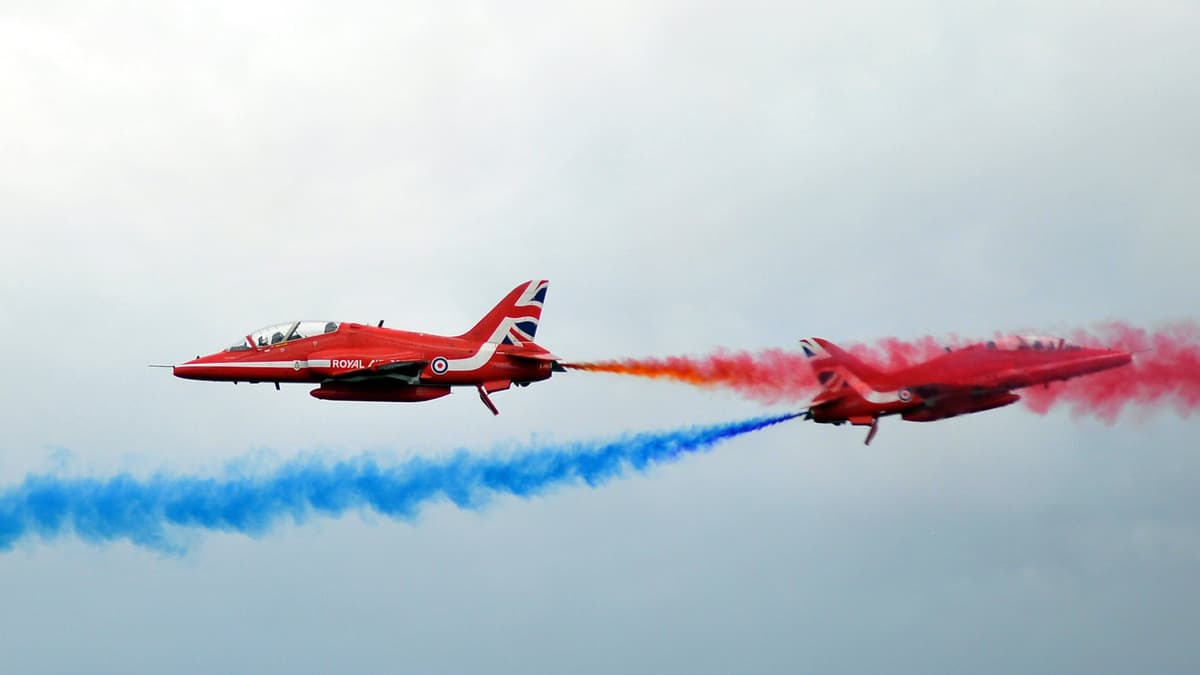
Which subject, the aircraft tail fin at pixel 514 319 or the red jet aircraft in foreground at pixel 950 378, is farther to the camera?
the aircraft tail fin at pixel 514 319

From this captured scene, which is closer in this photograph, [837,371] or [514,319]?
[837,371]

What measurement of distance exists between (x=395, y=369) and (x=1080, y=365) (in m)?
24.7

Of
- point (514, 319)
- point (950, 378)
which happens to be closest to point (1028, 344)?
point (950, 378)

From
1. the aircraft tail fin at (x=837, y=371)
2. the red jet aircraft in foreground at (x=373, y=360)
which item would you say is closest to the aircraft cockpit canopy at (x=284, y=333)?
the red jet aircraft in foreground at (x=373, y=360)

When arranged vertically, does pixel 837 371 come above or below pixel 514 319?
below

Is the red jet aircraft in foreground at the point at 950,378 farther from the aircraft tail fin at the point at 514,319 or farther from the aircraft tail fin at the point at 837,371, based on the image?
the aircraft tail fin at the point at 514,319

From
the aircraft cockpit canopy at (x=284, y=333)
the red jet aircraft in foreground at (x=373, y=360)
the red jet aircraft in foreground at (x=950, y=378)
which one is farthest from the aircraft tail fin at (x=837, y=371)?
the aircraft cockpit canopy at (x=284, y=333)

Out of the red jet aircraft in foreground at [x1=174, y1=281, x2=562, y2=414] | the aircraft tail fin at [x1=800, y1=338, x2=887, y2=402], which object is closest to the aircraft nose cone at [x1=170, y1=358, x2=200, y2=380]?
the red jet aircraft in foreground at [x1=174, y1=281, x2=562, y2=414]

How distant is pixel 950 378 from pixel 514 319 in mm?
17075

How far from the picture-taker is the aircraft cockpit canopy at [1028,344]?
275 feet

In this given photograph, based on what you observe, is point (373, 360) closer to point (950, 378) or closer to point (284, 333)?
point (284, 333)

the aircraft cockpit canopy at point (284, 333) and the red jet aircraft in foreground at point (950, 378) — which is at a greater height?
the aircraft cockpit canopy at point (284, 333)

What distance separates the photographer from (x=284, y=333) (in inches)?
3568

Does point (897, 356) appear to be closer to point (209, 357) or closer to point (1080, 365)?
point (1080, 365)
